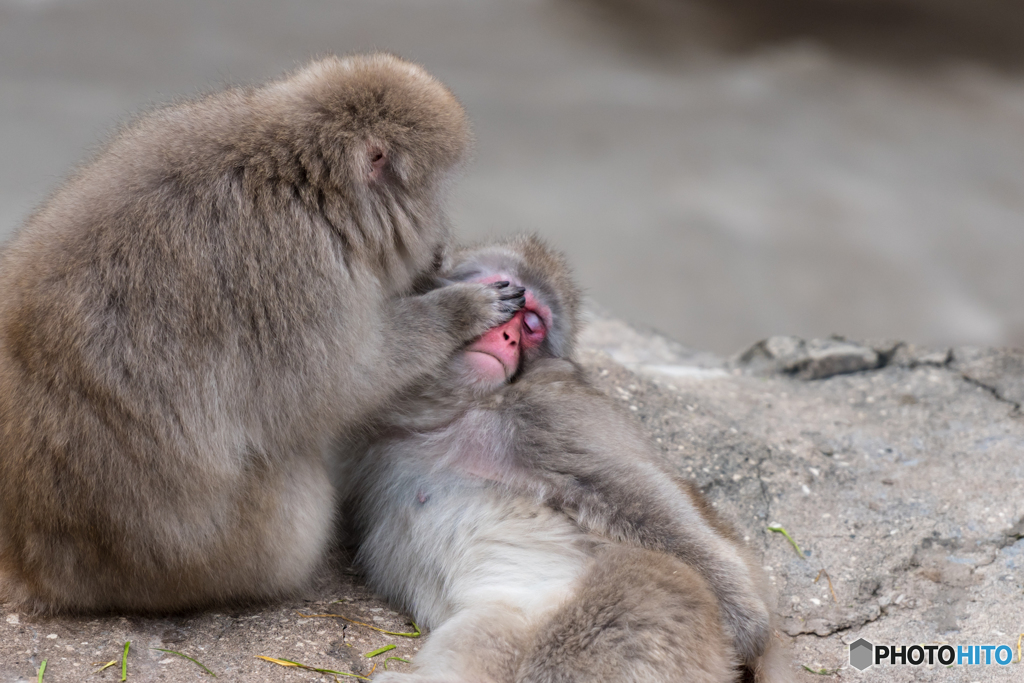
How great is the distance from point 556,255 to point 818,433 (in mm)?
1651

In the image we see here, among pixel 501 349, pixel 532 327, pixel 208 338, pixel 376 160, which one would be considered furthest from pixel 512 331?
pixel 208 338

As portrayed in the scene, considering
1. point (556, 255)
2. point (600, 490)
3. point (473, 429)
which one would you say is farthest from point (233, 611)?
point (556, 255)

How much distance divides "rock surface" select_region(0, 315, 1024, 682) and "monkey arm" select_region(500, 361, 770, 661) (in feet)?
1.62

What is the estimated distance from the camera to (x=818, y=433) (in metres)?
4.64

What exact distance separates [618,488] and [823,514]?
1343mm

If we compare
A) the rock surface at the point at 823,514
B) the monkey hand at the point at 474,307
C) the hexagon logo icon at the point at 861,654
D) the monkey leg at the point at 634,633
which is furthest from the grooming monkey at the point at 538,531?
the hexagon logo icon at the point at 861,654

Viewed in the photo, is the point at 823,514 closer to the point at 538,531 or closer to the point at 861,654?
the point at 861,654

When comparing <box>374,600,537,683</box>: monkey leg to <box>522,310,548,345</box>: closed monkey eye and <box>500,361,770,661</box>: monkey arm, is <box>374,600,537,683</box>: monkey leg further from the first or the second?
<box>522,310,548,345</box>: closed monkey eye

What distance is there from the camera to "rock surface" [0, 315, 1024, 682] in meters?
2.92

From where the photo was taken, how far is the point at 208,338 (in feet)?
8.84

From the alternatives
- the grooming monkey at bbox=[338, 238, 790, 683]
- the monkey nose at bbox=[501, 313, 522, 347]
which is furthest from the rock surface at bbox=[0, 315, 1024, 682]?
the monkey nose at bbox=[501, 313, 522, 347]

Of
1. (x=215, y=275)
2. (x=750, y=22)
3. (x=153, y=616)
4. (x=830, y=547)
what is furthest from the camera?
(x=750, y=22)

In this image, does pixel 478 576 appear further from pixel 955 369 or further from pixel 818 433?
pixel 955 369
